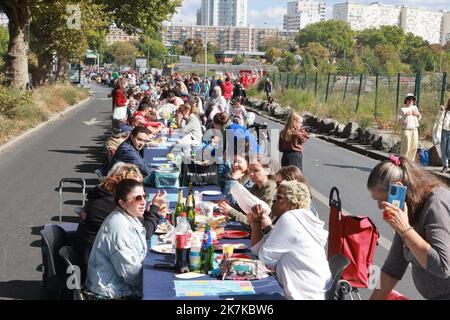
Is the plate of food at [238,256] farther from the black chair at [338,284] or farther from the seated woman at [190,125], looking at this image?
the seated woman at [190,125]

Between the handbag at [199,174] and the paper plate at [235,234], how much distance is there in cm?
266

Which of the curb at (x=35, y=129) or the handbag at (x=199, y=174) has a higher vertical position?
the handbag at (x=199, y=174)

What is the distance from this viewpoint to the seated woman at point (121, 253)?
17.7 ft

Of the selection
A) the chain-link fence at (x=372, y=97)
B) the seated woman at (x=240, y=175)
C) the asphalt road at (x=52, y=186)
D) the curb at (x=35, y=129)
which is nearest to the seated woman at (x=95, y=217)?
the asphalt road at (x=52, y=186)

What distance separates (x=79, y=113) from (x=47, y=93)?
1910mm

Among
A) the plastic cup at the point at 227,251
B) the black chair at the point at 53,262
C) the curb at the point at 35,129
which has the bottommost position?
the curb at the point at 35,129

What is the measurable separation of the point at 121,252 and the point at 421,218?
238 centimetres

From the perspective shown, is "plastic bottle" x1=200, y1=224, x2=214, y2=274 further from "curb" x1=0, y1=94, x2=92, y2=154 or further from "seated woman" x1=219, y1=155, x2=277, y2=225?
"curb" x1=0, y1=94, x2=92, y2=154

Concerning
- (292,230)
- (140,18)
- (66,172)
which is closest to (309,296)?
(292,230)

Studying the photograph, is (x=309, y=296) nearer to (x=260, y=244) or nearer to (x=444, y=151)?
(x=260, y=244)

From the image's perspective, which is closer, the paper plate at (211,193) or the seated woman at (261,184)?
the seated woman at (261,184)

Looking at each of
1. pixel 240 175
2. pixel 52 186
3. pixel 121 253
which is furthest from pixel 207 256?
pixel 52 186

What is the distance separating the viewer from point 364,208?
39.1ft

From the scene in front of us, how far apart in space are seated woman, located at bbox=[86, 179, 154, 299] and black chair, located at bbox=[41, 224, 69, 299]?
689mm
